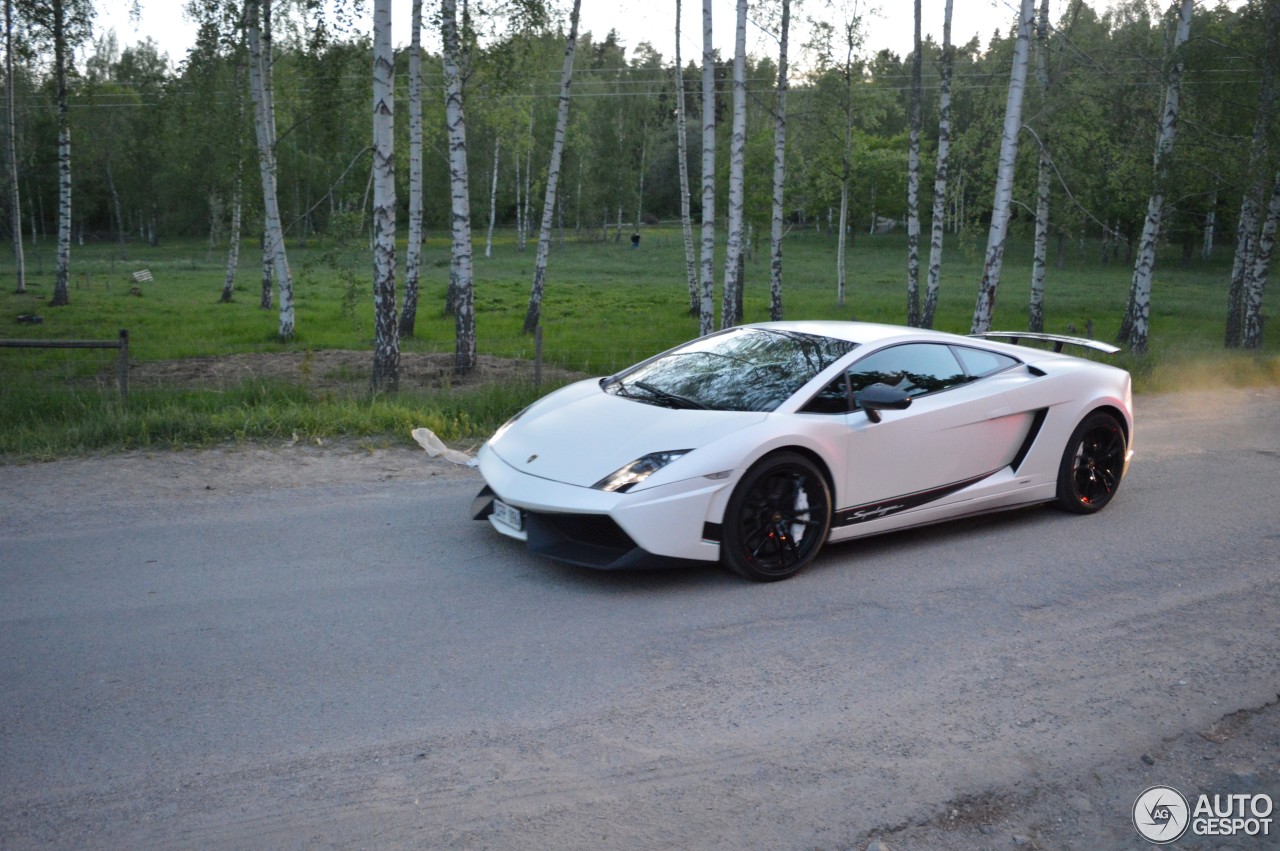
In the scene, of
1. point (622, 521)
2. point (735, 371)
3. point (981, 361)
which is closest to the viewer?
point (622, 521)

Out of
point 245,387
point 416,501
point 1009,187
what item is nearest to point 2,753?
point 416,501

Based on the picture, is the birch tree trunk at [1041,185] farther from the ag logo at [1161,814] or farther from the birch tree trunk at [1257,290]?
the ag logo at [1161,814]

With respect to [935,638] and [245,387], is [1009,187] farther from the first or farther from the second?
[935,638]

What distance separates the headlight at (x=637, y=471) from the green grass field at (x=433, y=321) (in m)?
4.61

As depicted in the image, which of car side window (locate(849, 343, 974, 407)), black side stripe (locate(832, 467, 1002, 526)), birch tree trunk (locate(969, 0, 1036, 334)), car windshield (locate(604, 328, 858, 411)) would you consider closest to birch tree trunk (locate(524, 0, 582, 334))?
birch tree trunk (locate(969, 0, 1036, 334))

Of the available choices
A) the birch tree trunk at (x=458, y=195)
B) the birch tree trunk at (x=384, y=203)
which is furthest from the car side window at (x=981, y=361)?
the birch tree trunk at (x=458, y=195)

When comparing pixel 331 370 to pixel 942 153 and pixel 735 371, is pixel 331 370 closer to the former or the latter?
pixel 735 371

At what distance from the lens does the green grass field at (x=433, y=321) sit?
10.1m

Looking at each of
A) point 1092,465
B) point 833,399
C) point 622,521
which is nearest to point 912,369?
point 833,399

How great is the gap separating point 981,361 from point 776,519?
2.14 meters

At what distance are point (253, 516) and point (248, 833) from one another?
4.14m

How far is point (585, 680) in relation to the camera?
4.68 m

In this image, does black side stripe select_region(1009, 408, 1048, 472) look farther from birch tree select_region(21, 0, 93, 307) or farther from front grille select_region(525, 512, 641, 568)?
birch tree select_region(21, 0, 93, 307)

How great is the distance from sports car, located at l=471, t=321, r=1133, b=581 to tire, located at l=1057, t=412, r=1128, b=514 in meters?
0.01
